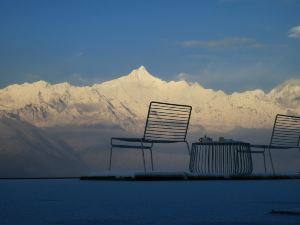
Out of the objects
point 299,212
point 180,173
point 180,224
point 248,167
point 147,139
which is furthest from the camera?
point 248,167

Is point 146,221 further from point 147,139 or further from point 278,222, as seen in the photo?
point 147,139

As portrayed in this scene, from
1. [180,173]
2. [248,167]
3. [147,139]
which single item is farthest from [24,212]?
[248,167]

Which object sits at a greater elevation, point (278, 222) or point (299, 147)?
point (299, 147)

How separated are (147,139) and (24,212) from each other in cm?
680

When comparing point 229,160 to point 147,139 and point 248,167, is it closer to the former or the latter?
point 248,167

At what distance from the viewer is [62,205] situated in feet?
15.3

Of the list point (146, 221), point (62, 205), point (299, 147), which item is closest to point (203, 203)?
point (62, 205)

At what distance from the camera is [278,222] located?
3342 millimetres

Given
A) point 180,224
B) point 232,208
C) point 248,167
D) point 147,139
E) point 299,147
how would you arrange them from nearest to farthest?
point 180,224 < point 232,208 < point 147,139 < point 248,167 < point 299,147

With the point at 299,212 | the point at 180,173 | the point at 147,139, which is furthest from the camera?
the point at 180,173

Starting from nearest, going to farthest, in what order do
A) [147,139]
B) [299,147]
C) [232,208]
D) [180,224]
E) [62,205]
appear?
[180,224], [232,208], [62,205], [147,139], [299,147]

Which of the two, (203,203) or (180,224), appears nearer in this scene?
(180,224)

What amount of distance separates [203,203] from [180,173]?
6.63m

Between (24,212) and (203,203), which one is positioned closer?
(24,212)
